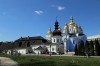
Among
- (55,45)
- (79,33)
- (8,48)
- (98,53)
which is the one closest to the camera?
(98,53)

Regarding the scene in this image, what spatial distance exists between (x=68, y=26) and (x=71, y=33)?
16.4 feet

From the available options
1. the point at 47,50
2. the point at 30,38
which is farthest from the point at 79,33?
the point at 30,38

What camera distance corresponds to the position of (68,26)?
94062 mm

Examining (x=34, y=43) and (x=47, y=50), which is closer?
(x=47, y=50)

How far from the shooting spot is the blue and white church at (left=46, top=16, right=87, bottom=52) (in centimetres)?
8456

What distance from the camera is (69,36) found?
89.0 meters

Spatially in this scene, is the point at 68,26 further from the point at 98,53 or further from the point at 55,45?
the point at 98,53

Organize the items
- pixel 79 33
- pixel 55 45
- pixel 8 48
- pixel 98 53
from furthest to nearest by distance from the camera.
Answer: pixel 8 48 → pixel 79 33 → pixel 55 45 → pixel 98 53

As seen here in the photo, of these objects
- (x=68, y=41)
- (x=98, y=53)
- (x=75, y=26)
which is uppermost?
(x=75, y=26)

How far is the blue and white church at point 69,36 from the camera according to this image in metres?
84.6

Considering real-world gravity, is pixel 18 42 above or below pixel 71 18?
below

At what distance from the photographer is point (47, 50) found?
8456 cm

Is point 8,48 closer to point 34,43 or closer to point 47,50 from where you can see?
point 34,43

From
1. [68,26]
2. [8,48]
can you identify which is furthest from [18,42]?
[68,26]
